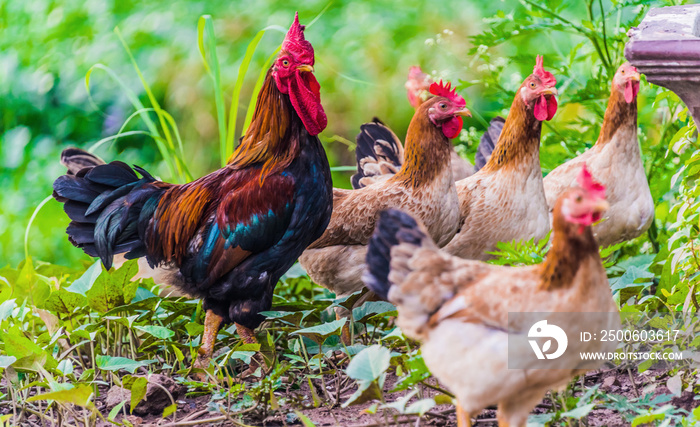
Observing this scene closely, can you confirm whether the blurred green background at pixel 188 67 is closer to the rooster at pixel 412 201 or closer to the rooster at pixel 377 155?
the rooster at pixel 377 155

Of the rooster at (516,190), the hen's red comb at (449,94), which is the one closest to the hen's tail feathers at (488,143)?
the rooster at (516,190)

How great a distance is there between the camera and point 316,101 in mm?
2980

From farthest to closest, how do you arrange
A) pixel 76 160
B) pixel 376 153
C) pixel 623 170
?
1. pixel 376 153
2. pixel 76 160
3. pixel 623 170

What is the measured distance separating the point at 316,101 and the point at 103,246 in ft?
3.68

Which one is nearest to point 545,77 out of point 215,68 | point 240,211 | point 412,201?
point 412,201

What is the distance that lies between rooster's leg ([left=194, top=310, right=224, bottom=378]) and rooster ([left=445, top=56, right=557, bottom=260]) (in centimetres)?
126

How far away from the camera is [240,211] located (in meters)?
2.93

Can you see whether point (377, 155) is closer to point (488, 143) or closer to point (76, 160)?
point (488, 143)

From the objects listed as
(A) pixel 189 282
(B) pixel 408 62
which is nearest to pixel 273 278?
(A) pixel 189 282

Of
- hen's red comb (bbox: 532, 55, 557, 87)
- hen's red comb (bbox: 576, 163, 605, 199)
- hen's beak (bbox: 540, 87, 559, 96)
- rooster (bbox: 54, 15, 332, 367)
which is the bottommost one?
rooster (bbox: 54, 15, 332, 367)

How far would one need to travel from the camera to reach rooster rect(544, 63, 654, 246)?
11.9 feet

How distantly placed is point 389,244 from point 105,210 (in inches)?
63.6

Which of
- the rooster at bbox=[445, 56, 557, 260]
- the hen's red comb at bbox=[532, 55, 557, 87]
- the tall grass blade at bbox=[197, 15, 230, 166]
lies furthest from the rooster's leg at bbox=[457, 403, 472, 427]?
the tall grass blade at bbox=[197, 15, 230, 166]

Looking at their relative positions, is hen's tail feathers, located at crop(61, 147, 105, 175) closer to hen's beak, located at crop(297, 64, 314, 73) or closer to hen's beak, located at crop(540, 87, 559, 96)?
hen's beak, located at crop(297, 64, 314, 73)
